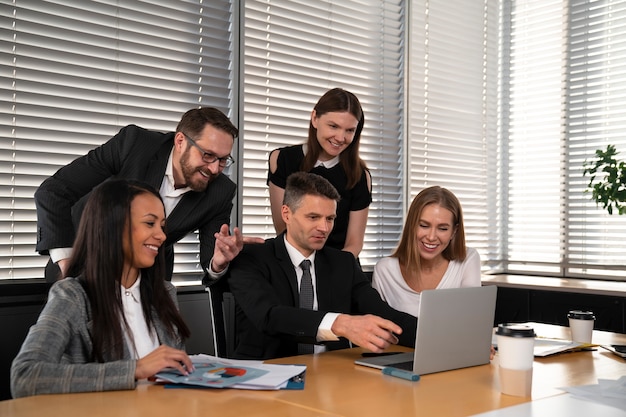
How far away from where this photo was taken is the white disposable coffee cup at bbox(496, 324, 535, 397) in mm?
1699

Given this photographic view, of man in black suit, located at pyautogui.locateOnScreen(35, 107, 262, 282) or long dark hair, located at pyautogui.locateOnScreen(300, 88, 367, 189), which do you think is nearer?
man in black suit, located at pyautogui.locateOnScreen(35, 107, 262, 282)

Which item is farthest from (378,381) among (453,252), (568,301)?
(568,301)

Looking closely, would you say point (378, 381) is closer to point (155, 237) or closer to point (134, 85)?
point (155, 237)

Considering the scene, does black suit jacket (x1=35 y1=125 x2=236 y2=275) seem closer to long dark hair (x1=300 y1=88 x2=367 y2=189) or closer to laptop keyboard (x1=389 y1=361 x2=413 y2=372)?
long dark hair (x1=300 y1=88 x2=367 y2=189)

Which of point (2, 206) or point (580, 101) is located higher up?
point (580, 101)

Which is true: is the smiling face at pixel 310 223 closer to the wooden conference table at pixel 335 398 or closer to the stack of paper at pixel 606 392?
the wooden conference table at pixel 335 398

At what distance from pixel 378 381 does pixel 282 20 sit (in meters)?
2.65

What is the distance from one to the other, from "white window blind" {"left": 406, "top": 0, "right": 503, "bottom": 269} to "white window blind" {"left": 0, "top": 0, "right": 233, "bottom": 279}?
1587 millimetres

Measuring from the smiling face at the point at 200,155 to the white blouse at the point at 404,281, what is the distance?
0.85m

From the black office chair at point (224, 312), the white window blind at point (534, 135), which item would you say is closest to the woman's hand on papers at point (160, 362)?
the black office chair at point (224, 312)

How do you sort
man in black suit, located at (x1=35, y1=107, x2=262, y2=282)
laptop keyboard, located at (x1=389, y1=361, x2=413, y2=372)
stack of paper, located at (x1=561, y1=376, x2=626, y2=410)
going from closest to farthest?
stack of paper, located at (x1=561, y1=376, x2=626, y2=410) < laptop keyboard, located at (x1=389, y1=361, x2=413, y2=372) < man in black suit, located at (x1=35, y1=107, x2=262, y2=282)

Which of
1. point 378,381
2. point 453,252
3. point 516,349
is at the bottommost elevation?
point 378,381

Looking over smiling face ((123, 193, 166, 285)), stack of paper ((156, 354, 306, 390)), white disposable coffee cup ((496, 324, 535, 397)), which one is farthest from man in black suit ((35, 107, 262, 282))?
white disposable coffee cup ((496, 324, 535, 397))

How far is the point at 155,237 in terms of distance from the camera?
6.65ft
